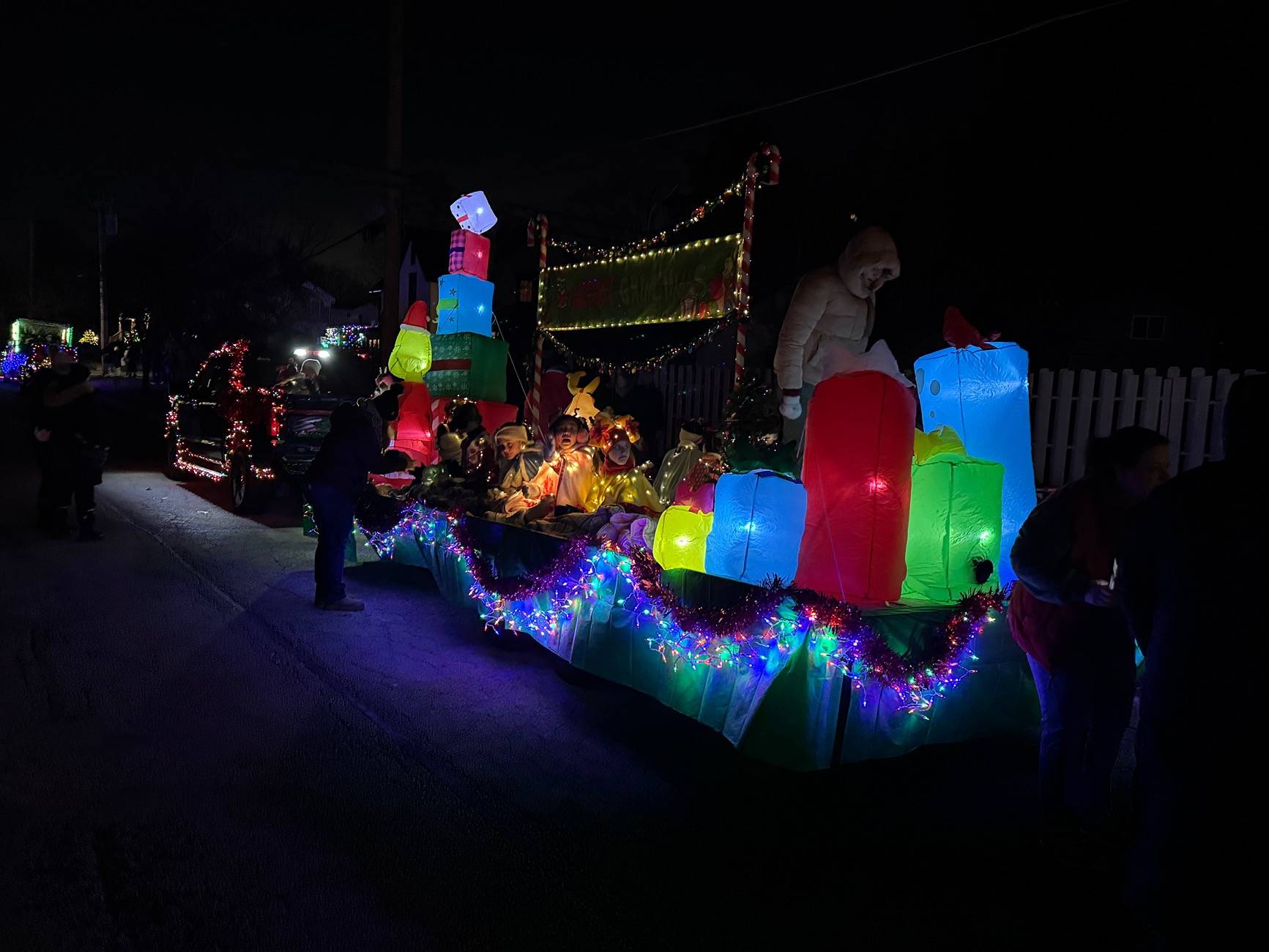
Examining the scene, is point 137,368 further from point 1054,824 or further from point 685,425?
point 1054,824

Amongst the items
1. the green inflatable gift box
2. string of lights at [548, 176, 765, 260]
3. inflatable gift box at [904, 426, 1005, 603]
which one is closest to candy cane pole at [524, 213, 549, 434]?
string of lights at [548, 176, 765, 260]

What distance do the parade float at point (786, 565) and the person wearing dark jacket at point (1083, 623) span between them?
2.03 feet

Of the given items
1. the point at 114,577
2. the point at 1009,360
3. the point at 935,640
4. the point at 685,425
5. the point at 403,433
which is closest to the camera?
the point at 935,640

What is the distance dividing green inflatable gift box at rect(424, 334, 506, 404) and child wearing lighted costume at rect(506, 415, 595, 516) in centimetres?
338

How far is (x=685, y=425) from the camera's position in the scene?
6980 millimetres

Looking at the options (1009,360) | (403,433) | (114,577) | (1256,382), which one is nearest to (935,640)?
(1009,360)

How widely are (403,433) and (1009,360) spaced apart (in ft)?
24.6

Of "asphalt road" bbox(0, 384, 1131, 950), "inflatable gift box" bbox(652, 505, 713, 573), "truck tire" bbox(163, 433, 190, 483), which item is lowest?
"asphalt road" bbox(0, 384, 1131, 950)

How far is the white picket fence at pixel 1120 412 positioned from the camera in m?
9.16

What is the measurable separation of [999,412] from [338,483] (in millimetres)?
4796

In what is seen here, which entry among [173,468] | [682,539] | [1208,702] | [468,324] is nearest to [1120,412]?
[682,539]

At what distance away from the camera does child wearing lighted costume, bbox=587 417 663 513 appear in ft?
22.4

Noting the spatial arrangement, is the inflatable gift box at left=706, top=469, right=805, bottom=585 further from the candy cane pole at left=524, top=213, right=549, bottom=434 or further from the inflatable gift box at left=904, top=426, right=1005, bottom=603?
the candy cane pole at left=524, top=213, right=549, bottom=434

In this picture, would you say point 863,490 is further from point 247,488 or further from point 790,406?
point 247,488
